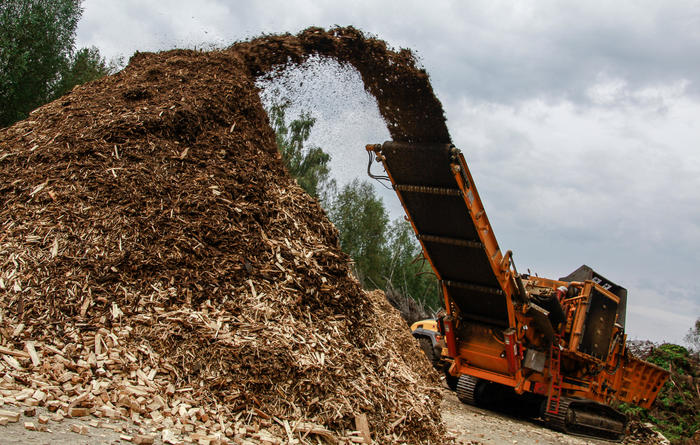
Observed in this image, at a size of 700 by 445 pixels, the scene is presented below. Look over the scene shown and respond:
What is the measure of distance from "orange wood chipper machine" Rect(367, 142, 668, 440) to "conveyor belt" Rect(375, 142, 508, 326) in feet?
0.05

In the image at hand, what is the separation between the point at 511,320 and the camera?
8.23 m

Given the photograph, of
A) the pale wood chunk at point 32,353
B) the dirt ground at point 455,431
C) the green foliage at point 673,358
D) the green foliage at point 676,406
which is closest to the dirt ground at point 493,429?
the dirt ground at point 455,431

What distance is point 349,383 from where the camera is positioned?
4941 millimetres

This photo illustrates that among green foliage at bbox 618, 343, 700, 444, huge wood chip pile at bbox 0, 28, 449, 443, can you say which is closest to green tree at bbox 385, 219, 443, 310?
green foliage at bbox 618, 343, 700, 444

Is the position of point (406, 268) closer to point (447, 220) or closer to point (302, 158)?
point (302, 158)

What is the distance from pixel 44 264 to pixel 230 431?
2185 mm

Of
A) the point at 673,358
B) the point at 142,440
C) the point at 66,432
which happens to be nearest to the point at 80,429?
the point at 66,432

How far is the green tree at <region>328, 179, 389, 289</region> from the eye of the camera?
34.4 m

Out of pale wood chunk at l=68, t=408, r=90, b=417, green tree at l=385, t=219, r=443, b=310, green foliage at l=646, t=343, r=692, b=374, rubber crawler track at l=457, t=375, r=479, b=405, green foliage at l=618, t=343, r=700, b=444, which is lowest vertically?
pale wood chunk at l=68, t=408, r=90, b=417

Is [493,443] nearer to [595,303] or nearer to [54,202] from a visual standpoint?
[595,303]

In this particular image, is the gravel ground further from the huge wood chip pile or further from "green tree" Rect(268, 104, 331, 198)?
"green tree" Rect(268, 104, 331, 198)

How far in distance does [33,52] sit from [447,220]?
68.1ft

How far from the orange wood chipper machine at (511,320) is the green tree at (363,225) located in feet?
80.4

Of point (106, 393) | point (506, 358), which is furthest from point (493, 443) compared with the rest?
point (106, 393)
